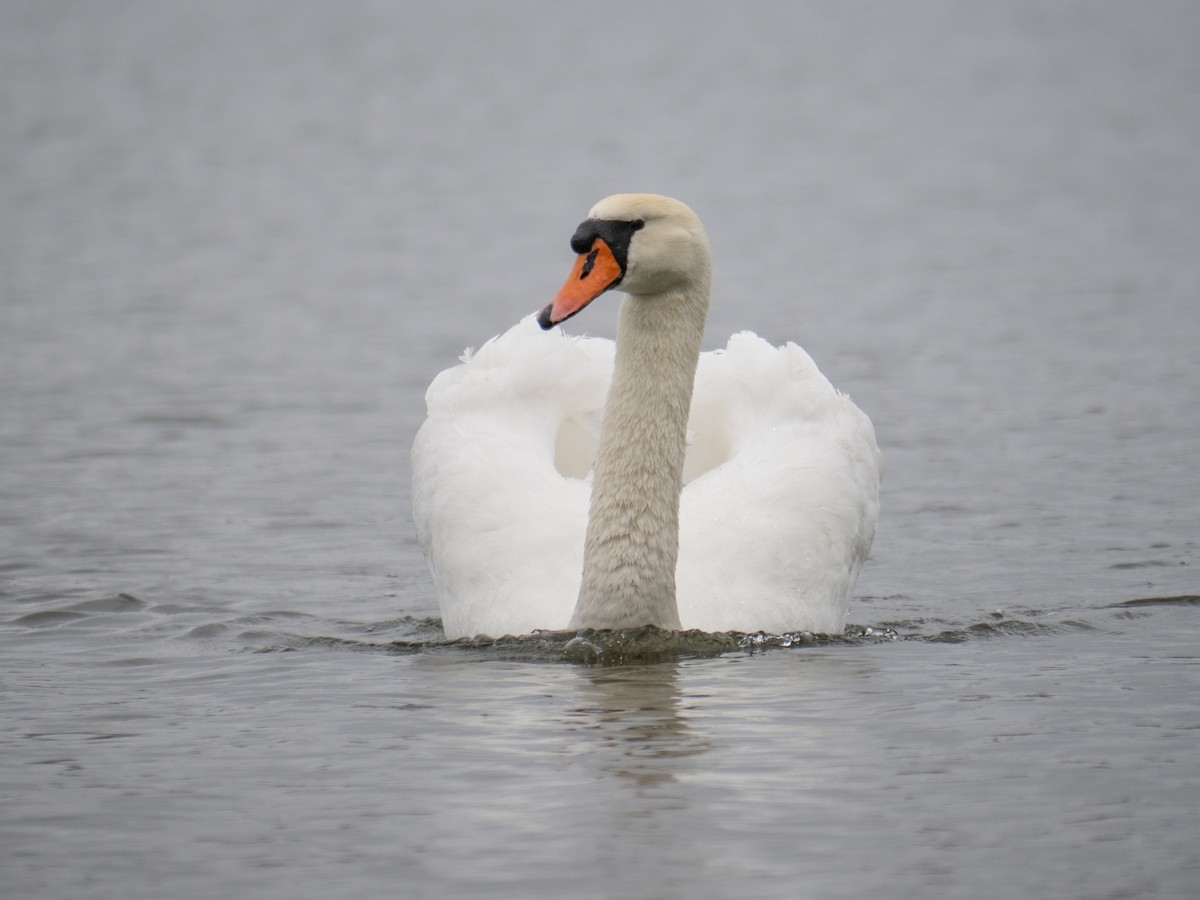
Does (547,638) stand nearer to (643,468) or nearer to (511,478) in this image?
(643,468)

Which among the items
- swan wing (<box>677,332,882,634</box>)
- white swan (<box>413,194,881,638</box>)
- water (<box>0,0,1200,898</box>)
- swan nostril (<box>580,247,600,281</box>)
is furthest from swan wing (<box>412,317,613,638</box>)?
swan nostril (<box>580,247,600,281</box>)

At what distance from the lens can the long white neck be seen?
873 cm

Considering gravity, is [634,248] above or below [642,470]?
above

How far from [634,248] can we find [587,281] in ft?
0.97

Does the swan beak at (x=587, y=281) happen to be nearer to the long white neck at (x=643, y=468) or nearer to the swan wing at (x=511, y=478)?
the long white neck at (x=643, y=468)

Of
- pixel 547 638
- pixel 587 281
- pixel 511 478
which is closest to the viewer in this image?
pixel 587 281

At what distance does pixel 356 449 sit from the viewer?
1564 centimetres

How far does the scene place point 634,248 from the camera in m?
8.69

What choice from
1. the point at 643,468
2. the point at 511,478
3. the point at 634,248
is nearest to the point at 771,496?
the point at 643,468

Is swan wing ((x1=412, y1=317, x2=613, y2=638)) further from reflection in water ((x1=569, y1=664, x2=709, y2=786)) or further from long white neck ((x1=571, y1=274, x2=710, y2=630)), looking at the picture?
reflection in water ((x1=569, y1=664, x2=709, y2=786))

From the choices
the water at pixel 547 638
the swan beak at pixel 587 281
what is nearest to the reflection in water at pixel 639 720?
the water at pixel 547 638

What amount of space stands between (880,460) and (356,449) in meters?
5.81

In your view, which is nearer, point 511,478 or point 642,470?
point 642,470

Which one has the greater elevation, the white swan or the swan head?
the swan head
